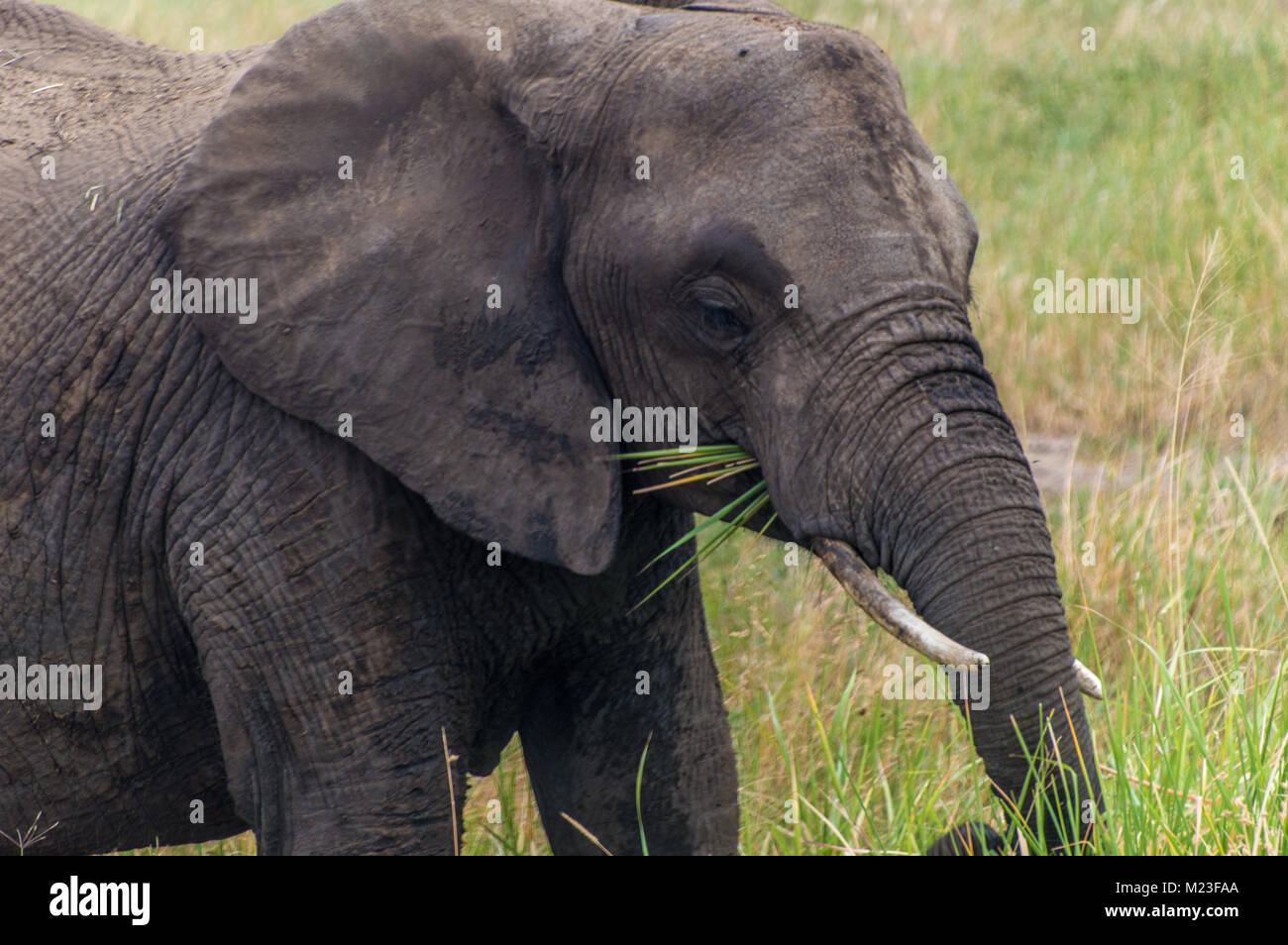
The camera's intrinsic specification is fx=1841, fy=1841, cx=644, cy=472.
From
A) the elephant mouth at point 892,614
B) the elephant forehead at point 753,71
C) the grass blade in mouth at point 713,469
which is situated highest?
the elephant forehead at point 753,71

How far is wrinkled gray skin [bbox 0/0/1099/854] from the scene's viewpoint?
10.6 ft

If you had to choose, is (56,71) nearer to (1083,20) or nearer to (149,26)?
(149,26)

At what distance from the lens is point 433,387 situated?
354 cm

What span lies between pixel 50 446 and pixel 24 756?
0.67 m

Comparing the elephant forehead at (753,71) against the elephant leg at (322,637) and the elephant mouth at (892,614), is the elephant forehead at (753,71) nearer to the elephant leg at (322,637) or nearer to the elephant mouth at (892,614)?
the elephant mouth at (892,614)

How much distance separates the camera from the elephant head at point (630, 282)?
3.19 metres

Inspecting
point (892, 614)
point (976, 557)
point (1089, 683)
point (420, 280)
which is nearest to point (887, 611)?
point (892, 614)

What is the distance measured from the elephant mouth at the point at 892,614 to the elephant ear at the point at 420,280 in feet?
1.55

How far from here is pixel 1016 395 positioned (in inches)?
298

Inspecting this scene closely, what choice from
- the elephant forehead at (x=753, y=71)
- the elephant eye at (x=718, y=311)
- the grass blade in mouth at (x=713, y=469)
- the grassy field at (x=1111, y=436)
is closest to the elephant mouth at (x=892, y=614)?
the grass blade in mouth at (x=713, y=469)

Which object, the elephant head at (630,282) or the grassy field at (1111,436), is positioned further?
the grassy field at (1111,436)

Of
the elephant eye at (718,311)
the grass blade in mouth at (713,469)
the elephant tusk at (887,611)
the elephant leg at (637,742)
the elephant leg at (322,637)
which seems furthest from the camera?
the elephant leg at (637,742)

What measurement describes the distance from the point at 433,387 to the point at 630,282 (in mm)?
438
